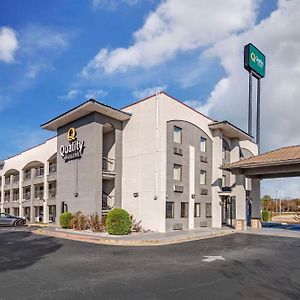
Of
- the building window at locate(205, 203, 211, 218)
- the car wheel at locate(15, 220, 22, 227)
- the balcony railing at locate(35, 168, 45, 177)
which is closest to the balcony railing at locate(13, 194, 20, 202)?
the balcony railing at locate(35, 168, 45, 177)

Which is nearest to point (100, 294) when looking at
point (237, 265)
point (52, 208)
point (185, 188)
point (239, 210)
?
point (237, 265)

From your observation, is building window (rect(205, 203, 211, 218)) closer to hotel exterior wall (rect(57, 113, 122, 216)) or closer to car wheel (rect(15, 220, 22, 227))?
hotel exterior wall (rect(57, 113, 122, 216))

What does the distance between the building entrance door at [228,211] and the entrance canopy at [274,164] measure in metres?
4.91

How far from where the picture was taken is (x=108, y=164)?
27859 mm

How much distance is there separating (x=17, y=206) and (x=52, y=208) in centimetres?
981

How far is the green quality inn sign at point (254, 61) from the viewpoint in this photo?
1554 inches

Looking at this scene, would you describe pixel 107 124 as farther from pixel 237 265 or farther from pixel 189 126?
pixel 237 265

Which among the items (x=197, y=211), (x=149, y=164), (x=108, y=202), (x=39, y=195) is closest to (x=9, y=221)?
(x=39, y=195)

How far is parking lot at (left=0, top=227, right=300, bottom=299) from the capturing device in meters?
7.95

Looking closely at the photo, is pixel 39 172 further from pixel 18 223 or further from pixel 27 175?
pixel 18 223

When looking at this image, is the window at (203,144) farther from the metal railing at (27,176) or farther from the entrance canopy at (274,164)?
the metal railing at (27,176)

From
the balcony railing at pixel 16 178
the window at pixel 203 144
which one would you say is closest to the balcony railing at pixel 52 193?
the balcony railing at pixel 16 178

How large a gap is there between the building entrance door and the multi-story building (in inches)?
4.1

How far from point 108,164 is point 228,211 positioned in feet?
42.1
